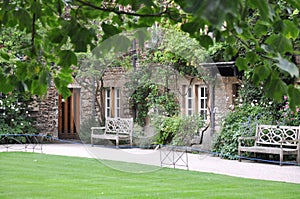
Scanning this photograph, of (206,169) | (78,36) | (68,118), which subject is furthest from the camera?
(68,118)

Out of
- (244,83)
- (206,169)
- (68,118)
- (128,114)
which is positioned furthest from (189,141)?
(68,118)

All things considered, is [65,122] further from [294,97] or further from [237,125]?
[294,97]

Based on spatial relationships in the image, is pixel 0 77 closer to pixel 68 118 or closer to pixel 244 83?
pixel 244 83

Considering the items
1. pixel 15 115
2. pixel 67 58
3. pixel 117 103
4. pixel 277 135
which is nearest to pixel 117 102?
→ pixel 117 103

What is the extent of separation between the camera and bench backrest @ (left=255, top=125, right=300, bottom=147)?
10672 millimetres

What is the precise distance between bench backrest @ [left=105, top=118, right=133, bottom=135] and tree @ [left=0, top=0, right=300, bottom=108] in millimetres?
4528

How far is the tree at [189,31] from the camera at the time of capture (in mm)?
1470

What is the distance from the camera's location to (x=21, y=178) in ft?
27.2

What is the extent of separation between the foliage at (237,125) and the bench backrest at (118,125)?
12.5ft

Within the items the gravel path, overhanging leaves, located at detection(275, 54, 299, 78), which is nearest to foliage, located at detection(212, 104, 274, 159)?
the gravel path

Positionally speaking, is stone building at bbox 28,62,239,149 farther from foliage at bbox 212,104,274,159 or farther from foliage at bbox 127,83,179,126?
foliage at bbox 212,104,274,159

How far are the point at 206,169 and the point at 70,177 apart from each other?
7.85 ft

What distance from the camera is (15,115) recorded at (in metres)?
15.5

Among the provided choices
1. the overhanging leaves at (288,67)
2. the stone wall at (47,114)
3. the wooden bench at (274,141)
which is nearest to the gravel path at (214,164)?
the wooden bench at (274,141)
